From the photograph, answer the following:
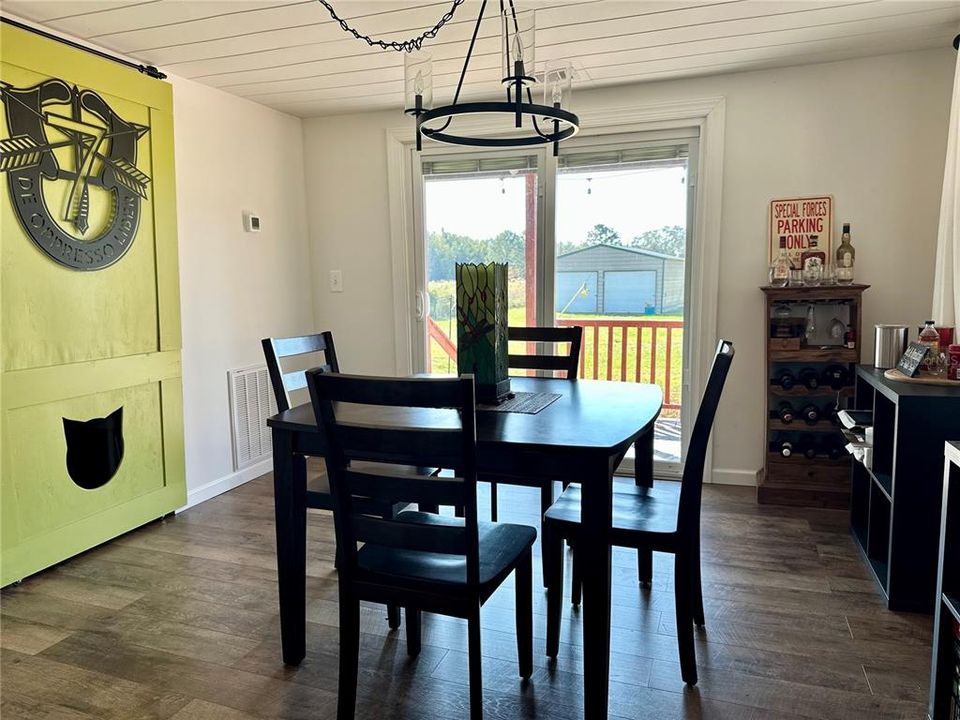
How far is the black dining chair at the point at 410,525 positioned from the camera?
150cm

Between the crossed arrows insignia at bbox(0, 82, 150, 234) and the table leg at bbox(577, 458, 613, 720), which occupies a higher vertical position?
the crossed arrows insignia at bbox(0, 82, 150, 234)

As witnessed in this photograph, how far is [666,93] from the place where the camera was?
3.60 meters

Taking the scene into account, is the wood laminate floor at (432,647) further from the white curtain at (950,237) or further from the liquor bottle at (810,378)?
the white curtain at (950,237)

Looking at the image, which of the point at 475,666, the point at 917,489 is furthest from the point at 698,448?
the point at 917,489

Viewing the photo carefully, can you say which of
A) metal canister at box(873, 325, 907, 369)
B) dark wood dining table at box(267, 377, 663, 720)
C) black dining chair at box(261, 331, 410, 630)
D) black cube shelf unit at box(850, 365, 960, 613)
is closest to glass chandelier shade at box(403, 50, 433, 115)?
black dining chair at box(261, 331, 410, 630)

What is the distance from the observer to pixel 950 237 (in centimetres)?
277

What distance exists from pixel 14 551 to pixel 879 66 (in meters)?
4.42

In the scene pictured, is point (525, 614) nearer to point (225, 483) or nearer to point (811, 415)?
point (811, 415)

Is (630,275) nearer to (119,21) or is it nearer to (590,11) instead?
(590,11)

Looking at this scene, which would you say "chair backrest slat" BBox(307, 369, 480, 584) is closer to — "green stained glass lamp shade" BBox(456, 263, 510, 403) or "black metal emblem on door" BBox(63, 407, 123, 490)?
"green stained glass lamp shade" BBox(456, 263, 510, 403)

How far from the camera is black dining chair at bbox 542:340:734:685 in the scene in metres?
1.89

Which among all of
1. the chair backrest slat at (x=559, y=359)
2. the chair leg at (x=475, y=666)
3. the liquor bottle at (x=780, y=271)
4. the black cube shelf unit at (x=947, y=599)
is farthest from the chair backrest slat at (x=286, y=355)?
the liquor bottle at (x=780, y=271)

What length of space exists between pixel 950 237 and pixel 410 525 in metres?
Result: 2.61

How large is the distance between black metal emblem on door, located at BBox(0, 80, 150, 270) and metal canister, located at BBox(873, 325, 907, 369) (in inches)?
134
